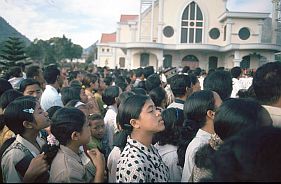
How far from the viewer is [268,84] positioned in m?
2.67

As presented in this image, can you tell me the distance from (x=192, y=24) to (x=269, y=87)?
32239mm

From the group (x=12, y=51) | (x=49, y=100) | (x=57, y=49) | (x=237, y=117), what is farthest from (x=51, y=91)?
(x=57, y=49)

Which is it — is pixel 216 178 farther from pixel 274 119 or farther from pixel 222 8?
pixel 222 8

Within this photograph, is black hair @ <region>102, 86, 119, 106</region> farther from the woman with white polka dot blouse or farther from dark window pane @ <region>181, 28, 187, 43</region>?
dark window pane @ <region>181, 28, 187, 43</region>

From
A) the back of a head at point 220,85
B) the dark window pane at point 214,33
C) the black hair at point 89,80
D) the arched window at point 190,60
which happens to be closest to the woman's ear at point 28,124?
the back of a head at point 220,85

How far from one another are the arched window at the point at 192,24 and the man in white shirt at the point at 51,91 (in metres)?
29.4

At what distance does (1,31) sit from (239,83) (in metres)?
11.3

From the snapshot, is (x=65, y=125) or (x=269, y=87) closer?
(x=65, y=125)

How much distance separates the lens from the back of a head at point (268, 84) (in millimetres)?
2635

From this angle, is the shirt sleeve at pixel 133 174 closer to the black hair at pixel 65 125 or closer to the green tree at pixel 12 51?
the black hair at pixel 65 125

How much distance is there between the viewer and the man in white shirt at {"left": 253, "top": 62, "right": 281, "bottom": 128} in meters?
2.62

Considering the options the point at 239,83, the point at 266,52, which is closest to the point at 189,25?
the point at 266,52

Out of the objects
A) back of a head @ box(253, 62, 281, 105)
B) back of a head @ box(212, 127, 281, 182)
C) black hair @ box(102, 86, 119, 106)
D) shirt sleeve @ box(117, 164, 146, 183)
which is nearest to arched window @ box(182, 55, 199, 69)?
black hair @ box(102, 86, 119, 106)

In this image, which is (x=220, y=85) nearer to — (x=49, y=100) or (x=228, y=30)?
(x=49, y=100)
